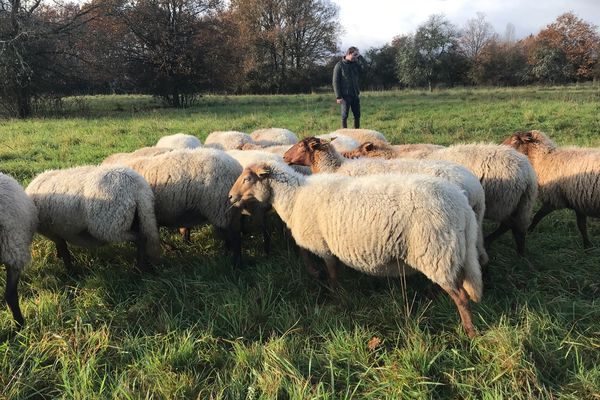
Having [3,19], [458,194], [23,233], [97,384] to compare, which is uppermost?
[3,19]

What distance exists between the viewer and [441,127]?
11.6m

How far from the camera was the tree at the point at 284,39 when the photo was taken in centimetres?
3928

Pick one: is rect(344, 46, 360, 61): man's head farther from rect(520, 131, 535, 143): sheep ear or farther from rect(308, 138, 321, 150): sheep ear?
rect(308, 138, 321, 150): sheep ear

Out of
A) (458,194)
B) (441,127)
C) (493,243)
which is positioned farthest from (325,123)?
(458,194)

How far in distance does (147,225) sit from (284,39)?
1553 inches

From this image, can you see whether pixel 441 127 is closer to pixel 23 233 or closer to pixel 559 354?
pixel 559 354

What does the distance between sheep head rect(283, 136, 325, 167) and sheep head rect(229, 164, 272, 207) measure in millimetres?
911

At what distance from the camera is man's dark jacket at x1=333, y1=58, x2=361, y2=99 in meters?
9.81

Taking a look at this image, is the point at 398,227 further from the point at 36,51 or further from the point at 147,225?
the point at 36,51

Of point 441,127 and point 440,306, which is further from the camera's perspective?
point 441,127

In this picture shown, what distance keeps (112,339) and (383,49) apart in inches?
1878

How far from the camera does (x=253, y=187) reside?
392 centimetres

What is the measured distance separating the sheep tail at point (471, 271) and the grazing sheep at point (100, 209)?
2.74 m

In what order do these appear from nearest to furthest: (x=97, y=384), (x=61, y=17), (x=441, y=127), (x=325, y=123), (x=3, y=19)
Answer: (x=97, y=384) < (x=441, y=127) < (x=325, y=123) < (x=3, y=19) < (x=61, y=17)
